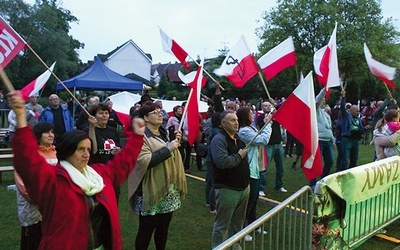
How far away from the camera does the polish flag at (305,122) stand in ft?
13.4

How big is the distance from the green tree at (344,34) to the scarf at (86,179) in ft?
119

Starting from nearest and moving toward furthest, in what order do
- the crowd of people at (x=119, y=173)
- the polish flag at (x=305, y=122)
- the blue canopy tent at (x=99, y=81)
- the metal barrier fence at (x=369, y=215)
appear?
the crowd of people at (x=119, y=173) → the polish flag at (x=305, y=122) → the metal barrier fence at (x=369, y=215) → the blue canopy tent at (x=99, y=81)

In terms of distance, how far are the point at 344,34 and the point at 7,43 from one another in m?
38.0

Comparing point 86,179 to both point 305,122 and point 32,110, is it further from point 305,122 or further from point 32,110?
point 32,110

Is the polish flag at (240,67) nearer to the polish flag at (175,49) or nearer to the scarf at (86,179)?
the polish flag at (175,49)

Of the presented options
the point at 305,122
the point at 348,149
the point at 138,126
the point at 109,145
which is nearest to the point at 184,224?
the point at 109,145

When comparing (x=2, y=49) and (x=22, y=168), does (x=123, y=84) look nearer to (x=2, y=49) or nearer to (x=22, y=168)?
(x=2, y=49)

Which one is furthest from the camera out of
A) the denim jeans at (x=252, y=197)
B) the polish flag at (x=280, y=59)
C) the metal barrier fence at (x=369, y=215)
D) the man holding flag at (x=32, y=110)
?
the man holding flag at (x=32, y=110)

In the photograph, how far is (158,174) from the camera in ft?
14.0

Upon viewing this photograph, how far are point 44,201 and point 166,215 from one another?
1887 millimetres

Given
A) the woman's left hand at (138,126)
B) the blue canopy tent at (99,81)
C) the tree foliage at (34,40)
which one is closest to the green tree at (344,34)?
the tree foliage at (34,40)

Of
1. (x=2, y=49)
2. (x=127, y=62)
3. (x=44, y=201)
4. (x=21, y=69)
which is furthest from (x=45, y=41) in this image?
(x=44, y=201)

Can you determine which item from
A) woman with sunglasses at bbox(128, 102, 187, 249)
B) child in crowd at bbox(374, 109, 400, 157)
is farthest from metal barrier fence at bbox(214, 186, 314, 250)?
child in crowd at bbox(374, 109, 400, 157)

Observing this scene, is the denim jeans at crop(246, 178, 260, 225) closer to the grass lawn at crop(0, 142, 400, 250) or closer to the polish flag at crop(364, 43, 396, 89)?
the grass lawn at crop(0, 142, 400, 250)
